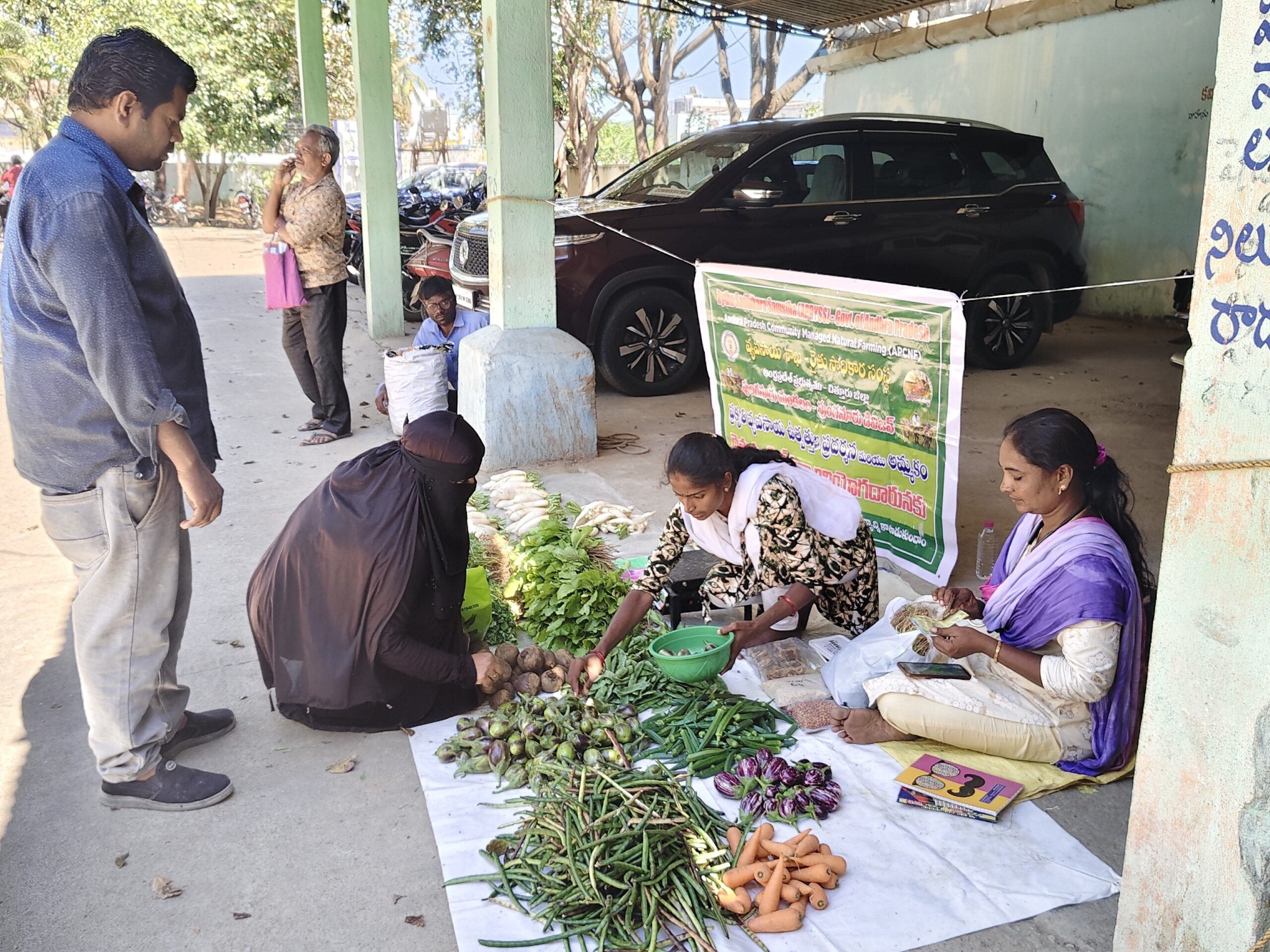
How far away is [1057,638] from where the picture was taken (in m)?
3.07

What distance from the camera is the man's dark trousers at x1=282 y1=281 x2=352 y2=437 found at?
6.86 metres

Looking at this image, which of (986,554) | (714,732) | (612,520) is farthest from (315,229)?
(714,732)

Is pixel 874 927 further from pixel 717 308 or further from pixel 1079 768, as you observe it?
pixel 717 308

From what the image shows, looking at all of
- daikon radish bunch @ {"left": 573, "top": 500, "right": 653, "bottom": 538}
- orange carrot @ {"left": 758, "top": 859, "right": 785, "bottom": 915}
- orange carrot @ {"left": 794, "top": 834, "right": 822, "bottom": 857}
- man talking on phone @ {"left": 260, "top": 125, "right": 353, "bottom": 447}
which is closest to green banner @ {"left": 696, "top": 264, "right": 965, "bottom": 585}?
daikon radish bunch @ {"left": 573, "top": 500, "right": 653, "bottom": 538}

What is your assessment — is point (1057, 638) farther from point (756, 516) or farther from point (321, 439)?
point (321, 439)

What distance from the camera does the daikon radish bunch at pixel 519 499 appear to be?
17.2ft

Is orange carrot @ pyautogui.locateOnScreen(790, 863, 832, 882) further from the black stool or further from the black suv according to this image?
the black suv

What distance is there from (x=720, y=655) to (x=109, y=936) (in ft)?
6.41

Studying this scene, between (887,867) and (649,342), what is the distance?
5868 mm

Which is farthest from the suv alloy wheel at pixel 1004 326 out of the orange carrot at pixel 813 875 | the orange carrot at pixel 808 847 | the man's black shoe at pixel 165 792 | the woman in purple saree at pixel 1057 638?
the man's black shoe at pixel 165 792

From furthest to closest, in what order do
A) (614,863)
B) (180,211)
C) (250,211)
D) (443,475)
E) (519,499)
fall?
(250,211), (180,211), (519,499), (443,475), (614,863)

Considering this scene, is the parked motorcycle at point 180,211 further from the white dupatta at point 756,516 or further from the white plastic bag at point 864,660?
the white plastic bag at point 864,660

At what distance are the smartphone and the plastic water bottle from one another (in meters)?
1.49

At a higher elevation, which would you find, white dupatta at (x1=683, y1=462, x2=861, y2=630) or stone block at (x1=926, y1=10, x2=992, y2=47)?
stone block at (x1=926, y1=10, x2=992, y2=47)
